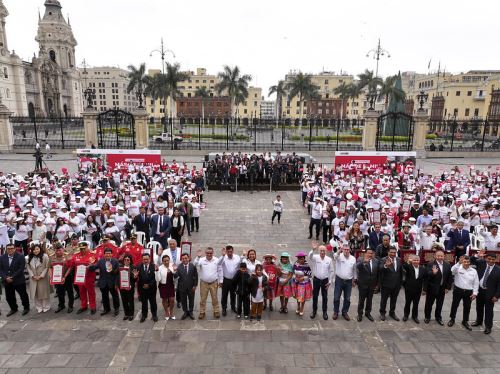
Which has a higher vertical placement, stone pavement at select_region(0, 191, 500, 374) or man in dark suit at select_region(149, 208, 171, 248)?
man in dark suit at select_region(149, 208, 171, 248)

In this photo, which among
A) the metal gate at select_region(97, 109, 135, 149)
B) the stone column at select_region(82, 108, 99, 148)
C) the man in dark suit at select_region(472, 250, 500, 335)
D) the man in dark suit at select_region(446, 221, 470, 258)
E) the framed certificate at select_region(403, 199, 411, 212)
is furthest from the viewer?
the stone column at select_region(82, 108, 99, 148)

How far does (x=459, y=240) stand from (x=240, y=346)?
21.6 ft

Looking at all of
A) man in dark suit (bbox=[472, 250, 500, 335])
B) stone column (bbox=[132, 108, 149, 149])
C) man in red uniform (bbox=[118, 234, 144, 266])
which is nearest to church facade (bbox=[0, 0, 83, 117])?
stone column (bbox=[132, 108, 149, 149])

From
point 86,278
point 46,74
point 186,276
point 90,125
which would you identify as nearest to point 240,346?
point 186,276

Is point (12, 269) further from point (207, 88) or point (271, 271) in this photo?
point (207, 88)

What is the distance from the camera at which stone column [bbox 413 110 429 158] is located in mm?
30094

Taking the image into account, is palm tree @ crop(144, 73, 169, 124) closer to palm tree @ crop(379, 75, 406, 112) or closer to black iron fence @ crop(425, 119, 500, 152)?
palm tree @ crop(379, 75, 406, 112)

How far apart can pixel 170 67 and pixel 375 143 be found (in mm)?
33310

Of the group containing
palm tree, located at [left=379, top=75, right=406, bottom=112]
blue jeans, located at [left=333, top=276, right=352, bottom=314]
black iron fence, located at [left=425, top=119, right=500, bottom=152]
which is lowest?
blue jeans, located at [left=333, top=276, right=352, bottom=314]

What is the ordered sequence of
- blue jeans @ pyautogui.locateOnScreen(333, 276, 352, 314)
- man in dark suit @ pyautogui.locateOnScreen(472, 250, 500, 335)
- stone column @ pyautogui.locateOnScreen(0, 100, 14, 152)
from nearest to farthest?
man in dark suit @ pyautogui.locateOnScreen(472, 250, 500, 335), blue jeans @ pyautogui.locateOnScreen(333, 276, 352, 314), stone column @ pyautogui.locateOnScreen(0, 100, 14, 152)

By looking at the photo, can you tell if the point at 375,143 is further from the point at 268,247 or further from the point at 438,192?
the point at 268,247

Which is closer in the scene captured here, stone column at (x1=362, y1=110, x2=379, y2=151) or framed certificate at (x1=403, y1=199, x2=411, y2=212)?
framed certificate at (x1=403, y1=199, x2=411, y2=212)

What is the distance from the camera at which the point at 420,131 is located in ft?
100

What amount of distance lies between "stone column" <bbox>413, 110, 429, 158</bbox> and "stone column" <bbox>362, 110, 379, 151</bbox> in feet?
11.5
